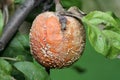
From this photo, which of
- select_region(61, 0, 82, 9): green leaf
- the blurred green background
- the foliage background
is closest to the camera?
the foliage background

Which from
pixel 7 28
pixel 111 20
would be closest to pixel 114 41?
pixel 111 20

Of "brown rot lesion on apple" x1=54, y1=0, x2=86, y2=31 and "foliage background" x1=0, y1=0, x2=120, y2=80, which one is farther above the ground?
"brown rot lesion on apple" x1=54, y1=0, x2=86, y2=31

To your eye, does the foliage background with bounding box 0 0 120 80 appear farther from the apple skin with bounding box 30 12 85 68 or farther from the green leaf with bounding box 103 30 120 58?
the green leaf with bounding box 103 30 120 58

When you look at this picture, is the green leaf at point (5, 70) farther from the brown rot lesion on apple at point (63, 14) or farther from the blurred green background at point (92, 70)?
the blurred green background at point (92, 70)

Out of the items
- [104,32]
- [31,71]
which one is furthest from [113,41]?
[31,71]

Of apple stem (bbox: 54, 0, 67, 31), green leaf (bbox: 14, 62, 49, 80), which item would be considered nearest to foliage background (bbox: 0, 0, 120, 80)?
green leaf (bbox: 14, 62, 49, 80)

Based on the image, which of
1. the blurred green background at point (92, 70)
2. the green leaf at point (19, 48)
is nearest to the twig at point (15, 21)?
the green leaf at point (19, 48)
